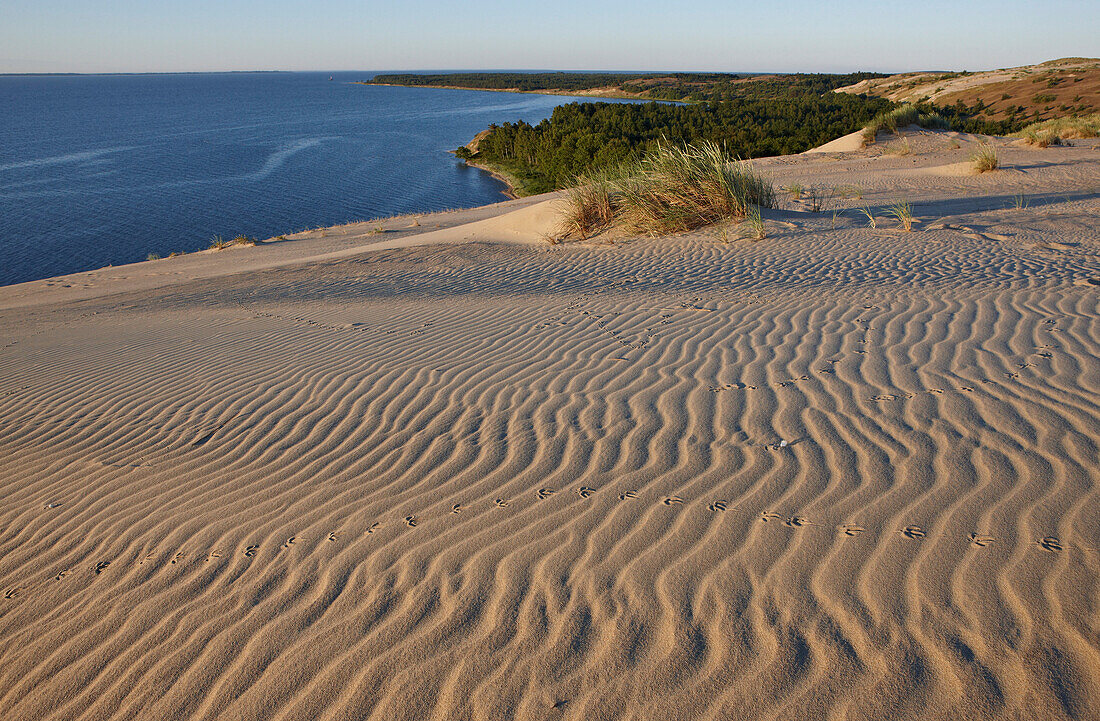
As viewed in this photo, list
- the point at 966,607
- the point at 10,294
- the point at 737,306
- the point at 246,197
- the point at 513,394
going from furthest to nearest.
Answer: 1. the point at 246,197
2. the point at 10,294
3. the point at 737,306
4. the point at 513,394
5. the point at 966,607

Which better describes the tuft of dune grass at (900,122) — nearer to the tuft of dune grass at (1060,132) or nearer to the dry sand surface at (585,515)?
the tuft of dune grass at (1060,132)

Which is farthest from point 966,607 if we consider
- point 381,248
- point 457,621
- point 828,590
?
point 381,248

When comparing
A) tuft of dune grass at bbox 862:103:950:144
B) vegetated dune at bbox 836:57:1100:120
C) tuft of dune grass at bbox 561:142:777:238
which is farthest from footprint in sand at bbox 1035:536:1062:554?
vegetated dune at bbox 836:57:1100:120

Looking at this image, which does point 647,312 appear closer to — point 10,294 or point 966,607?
point 966,607

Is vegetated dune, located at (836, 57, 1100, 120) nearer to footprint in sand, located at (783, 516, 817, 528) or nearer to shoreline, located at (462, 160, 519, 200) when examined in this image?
shoreline, located at (462, 160, 519, 200)

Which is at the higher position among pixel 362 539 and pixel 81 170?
pixel 362 539

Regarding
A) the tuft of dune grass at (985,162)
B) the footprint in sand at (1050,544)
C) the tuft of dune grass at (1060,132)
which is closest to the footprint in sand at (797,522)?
the footprint in sand at (1050,544)

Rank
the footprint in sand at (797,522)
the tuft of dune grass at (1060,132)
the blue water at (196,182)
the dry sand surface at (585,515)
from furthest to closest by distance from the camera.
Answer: the blue water at (196,182) → the tuft of dune grass at (1060,132) → the footprint in sand at (797,522) → the dry sand surface at (585,515)
